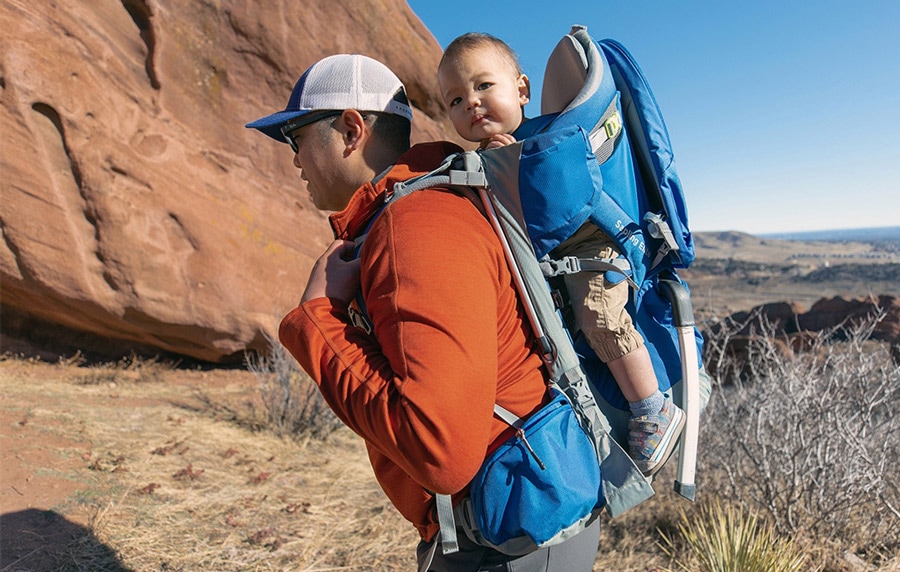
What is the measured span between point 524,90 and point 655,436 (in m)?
1.21

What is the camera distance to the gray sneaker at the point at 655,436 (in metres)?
1.53

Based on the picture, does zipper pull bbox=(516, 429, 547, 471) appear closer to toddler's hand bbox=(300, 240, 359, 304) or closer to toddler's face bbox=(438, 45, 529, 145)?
toddler's hand bbox=(300, 240, 359, 304)

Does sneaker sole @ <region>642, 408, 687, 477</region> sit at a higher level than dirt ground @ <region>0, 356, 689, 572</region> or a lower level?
higher

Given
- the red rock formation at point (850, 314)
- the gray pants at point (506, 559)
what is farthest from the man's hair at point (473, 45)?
the red rock formation at point (850, 314)

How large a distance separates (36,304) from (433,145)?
648 centimetres

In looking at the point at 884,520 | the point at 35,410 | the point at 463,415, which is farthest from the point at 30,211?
the point at 884,520

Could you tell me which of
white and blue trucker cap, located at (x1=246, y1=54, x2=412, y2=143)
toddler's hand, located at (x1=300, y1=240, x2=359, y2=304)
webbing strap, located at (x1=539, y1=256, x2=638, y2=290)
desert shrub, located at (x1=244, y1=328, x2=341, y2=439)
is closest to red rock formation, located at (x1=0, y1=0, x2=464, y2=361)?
desert shrub, located at (x1=244, y1=328, x2=341, y2=439)

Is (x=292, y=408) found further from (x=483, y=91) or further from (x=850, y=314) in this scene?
(x=850, y=314)

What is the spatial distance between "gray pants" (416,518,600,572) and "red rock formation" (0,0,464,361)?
578 centimetres

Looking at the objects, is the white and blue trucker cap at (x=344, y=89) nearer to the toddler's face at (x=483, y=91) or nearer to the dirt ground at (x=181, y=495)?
the toddler's face at (x=483, y=91)

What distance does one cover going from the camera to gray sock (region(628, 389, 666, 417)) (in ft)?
5.12

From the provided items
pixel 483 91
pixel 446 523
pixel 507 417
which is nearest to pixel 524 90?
pixel 483 91

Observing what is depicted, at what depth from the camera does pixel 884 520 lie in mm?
3795

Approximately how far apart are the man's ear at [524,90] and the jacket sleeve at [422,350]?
1.03 m
